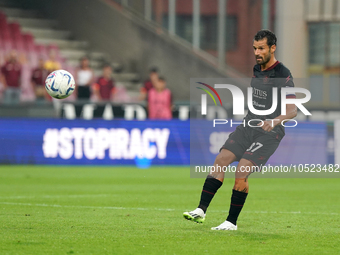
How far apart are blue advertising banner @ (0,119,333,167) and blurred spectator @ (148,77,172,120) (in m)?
1.04

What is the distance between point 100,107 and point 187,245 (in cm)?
1098

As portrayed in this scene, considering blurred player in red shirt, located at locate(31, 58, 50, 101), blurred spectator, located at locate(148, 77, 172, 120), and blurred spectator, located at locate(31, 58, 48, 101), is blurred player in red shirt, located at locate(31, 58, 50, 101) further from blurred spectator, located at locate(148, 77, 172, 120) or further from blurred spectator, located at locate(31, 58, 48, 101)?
blurred spectator, located at locate(148, 77, 172, 120)

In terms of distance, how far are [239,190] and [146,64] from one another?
1573cm

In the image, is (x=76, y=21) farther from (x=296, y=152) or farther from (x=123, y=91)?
(x=296, y=152)

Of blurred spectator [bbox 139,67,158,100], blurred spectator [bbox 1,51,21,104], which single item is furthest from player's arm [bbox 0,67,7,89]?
blurred spectator [bbox 139,67,158,100]

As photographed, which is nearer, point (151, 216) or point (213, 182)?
point (213, 182)

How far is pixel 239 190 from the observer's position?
21.8 feet

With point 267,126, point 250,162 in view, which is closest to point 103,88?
point 250,162

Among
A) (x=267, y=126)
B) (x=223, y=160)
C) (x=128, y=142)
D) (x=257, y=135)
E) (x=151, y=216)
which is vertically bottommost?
(x=151, y=216)

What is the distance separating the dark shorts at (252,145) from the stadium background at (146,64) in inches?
98.5

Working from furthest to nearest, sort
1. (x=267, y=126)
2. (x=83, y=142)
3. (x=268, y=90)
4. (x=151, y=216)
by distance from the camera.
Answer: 1. (x=83, y=142)
2. (x=151, y=216)
3. (x=268, y=90)
4. (x=267, y=126)

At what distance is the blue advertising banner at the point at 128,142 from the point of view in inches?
594

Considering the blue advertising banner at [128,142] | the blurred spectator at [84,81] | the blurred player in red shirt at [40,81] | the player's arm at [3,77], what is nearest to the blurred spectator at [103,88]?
the blurred spectator at [84,81]

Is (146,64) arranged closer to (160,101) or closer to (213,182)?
(160,101)
